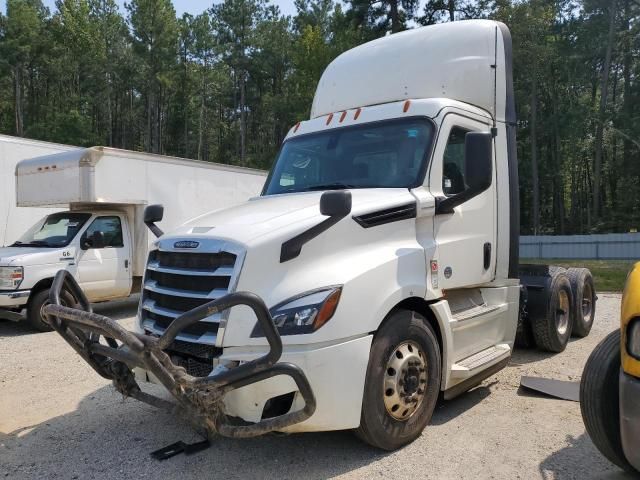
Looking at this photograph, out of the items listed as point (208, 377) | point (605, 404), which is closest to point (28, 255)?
point (208, 377)

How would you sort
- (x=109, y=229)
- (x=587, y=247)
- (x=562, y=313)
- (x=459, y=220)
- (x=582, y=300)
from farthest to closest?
(x=587, y=247) < (x=109, y=229) < (x=582, y=300) < (x=562, y=313) < (x=459, y=220)

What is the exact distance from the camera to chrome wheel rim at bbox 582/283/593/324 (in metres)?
7.87

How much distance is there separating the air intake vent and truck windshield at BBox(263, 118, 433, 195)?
31 cm

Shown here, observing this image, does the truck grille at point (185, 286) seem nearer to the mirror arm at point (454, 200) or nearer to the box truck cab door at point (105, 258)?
the mirror arm at point (454, 200)

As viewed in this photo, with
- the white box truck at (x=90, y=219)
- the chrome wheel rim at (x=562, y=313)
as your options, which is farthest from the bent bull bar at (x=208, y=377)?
the white box truck at (x=90, y=219)

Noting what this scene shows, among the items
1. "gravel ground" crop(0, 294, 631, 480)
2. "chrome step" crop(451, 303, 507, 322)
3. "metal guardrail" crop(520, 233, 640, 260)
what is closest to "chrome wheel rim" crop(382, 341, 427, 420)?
"gravel ground" crop(0, 294, 631, 480)

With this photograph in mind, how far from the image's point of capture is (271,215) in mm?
3971

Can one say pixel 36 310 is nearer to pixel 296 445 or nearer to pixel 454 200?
pixel 296 445

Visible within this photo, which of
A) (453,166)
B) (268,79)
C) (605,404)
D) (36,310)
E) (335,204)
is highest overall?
(268,79)

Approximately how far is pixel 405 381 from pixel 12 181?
12.2m

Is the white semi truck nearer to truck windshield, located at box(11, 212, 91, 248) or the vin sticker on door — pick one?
the vin sticker on door

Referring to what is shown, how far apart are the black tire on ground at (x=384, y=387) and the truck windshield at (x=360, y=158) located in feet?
3.89

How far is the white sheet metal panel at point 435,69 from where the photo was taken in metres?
5.34

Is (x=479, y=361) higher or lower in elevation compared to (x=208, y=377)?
lower
